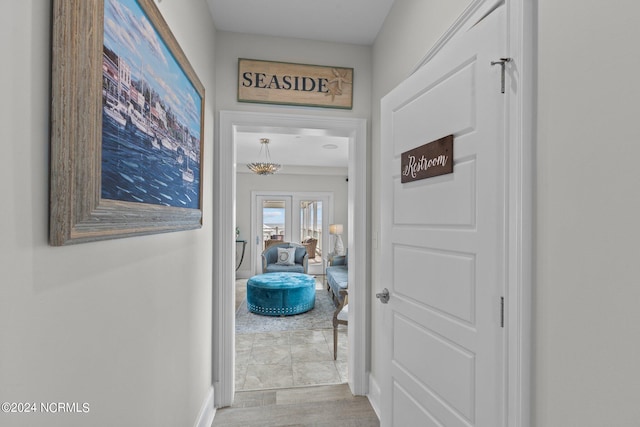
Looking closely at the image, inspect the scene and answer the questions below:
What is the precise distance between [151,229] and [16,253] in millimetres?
499

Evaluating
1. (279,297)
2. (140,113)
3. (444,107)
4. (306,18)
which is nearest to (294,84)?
(306,18)

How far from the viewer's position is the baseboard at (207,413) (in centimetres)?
181

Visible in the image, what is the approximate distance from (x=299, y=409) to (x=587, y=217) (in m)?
2.13

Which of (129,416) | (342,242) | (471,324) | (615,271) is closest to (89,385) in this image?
(129,416)

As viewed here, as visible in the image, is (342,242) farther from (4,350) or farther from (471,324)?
(4,350)

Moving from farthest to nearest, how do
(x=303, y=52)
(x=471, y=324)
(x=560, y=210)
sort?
1. (x=303, y=52)
2. (x=471, y=324)
3. (x=560, y=210)

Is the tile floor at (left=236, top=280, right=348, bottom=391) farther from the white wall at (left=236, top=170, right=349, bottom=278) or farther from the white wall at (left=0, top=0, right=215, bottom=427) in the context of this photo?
the white wall at (left=236, top=170, right=349, bottom=278)

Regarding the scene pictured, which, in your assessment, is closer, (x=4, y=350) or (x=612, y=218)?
(x=4, y=350)

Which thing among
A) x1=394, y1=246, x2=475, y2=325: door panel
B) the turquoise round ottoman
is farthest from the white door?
the turquoise round ottoman

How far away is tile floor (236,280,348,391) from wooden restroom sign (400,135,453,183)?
1.96 m

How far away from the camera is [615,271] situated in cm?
68

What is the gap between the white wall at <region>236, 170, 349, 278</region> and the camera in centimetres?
704

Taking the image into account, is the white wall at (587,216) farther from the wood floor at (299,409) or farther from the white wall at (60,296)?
the wood floor at (299,409)

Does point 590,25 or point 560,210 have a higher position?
point 590,25
